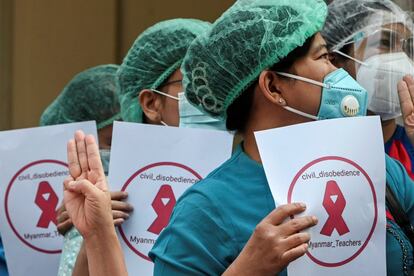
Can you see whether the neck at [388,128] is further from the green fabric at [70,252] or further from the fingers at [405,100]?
the green fabric at [70,252]

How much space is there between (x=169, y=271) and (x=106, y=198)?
0.90 ft

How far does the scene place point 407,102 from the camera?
346 centimetres

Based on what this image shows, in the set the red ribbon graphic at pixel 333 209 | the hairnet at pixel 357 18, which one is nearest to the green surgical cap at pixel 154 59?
the hairnet at pixel 357 18

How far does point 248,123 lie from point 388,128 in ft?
3.42

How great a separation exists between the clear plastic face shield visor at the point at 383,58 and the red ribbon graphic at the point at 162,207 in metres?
0.91

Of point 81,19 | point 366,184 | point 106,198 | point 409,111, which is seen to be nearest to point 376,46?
point 409,111

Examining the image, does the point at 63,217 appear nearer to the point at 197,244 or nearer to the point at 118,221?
the point at 118,221

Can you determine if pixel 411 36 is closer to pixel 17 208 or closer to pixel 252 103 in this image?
pixel 252 103

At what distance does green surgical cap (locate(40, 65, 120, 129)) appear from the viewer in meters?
4.67

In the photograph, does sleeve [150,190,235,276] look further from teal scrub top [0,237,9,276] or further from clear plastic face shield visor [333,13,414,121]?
teal scrub top [0,237,9,276]

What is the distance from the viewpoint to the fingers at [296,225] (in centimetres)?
261

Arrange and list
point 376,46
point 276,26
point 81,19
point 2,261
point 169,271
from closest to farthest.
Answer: point 169,271, point 276,26, point 376,46, point 2,261, point 81,19

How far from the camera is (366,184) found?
2.78 m

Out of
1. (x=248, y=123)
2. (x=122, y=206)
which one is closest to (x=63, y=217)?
(x=122, y=206)
